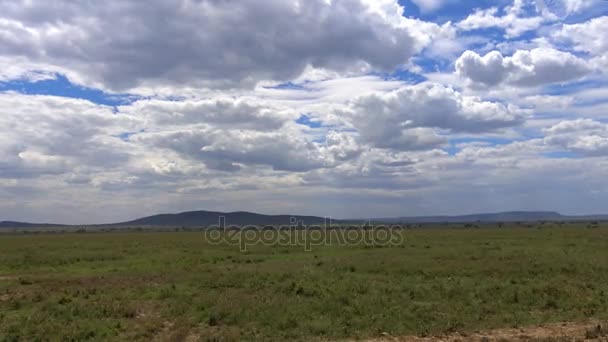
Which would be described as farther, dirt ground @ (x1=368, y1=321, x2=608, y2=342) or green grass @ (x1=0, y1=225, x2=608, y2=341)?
green grass @ (x1=0, y1=225, x2=608, y2=341)

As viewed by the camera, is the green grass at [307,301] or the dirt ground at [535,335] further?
the green grass at [307,301]

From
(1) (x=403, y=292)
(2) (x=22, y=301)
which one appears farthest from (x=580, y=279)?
(2) (x=22, y=301)

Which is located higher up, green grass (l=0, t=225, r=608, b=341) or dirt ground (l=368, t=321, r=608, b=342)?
green grass (l=0, t=225, r=608, b=341)

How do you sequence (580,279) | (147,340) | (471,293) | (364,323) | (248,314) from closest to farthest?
(147,340), (364,323), (248,314), (471,293), (580,279)

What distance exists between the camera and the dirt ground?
1312 centimetres

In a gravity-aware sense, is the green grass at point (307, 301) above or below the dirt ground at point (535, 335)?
above

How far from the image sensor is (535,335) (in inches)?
538

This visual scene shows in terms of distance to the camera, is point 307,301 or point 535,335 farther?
point 307,301

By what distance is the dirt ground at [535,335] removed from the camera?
13.1 meters

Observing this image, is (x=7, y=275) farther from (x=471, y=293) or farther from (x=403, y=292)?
(x=471, y=293)

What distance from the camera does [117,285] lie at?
2448 centimetres

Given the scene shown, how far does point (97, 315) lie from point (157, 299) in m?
3.73

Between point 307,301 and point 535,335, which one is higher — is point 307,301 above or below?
above

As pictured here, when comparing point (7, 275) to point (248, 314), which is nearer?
point (248, 314)
